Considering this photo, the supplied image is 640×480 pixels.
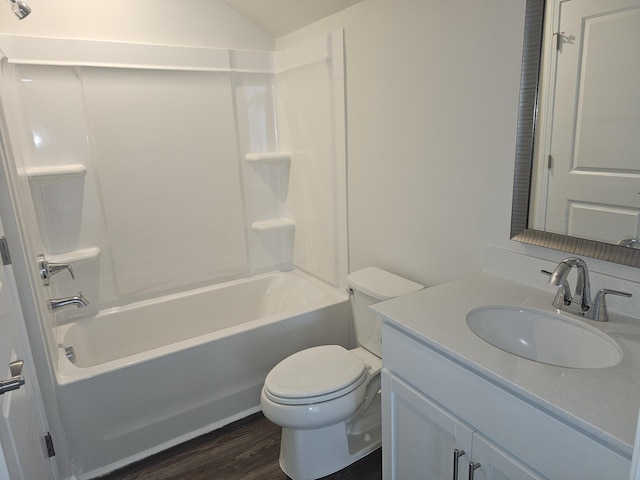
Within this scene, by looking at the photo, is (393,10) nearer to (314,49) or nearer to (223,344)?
(314,49)

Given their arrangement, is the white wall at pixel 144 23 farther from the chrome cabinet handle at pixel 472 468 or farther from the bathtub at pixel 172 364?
the chrome cabinet handle at pixel 472 468

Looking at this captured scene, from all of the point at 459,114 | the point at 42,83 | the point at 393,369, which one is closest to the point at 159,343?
the point at 42,83

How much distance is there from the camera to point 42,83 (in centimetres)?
217

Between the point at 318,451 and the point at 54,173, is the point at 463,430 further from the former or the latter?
the point at 54,173

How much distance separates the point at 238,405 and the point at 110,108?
176 cm

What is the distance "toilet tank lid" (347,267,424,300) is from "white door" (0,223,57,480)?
133cm

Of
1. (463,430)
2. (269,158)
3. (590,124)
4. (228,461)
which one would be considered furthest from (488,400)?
(269,158)

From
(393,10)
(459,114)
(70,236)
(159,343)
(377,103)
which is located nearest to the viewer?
(459,114)

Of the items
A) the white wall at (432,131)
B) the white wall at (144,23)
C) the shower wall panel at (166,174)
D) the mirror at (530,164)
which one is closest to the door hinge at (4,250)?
the shower wall panel at (166,174)

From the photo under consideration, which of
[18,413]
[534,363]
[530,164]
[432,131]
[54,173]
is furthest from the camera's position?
[54,173]

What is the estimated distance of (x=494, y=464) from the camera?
1051 mm

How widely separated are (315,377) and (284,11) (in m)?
1.97

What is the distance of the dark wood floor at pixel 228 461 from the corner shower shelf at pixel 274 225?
1251mm

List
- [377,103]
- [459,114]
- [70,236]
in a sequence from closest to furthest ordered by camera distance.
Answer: [459,114] → [377,103] → [70,236]
